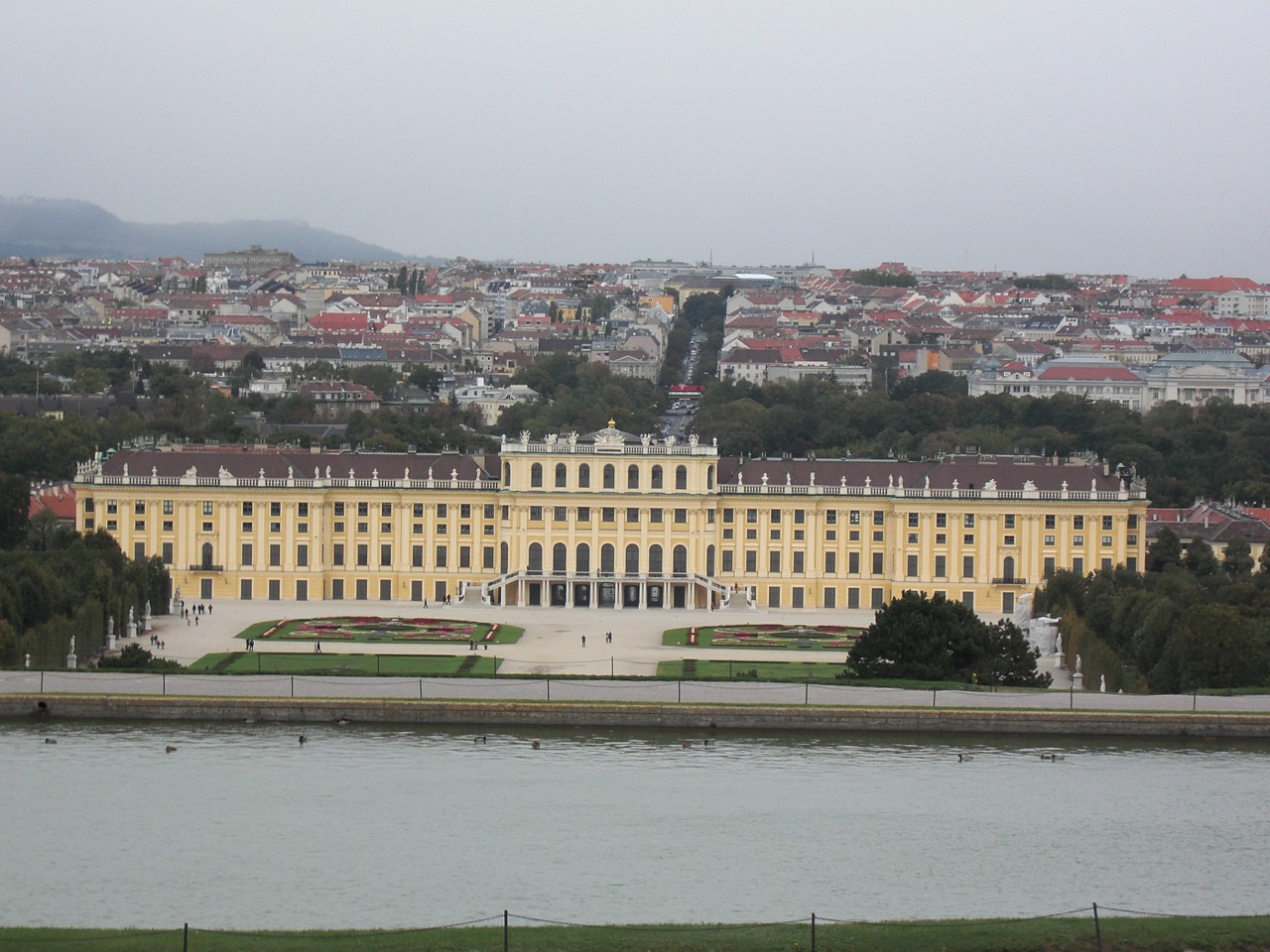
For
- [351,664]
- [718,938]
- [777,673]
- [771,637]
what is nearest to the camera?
[718,938]

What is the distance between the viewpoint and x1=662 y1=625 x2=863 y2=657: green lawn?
217 feet

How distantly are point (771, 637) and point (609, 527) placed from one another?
11.1 meters

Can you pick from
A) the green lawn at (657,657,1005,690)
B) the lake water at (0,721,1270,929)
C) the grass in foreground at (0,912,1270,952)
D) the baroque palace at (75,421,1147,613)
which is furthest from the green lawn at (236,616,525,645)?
the grass in foreground at (0,912,1270,952)

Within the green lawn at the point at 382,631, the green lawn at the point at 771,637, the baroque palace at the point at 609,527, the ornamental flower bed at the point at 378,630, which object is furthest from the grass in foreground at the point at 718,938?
the baroque palace at the point at 609,527

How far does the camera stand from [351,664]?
60.1m

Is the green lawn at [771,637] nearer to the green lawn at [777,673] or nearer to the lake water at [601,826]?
the green lawn at [777,673]

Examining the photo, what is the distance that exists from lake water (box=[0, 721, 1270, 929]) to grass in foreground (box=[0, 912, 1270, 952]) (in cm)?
133

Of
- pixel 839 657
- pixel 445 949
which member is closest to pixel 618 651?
pixel 839 657


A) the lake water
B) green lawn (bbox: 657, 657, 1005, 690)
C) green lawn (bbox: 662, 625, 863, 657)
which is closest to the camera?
the lake water

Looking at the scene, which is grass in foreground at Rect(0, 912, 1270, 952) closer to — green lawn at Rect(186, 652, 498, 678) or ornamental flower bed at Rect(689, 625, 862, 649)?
green lawn at Rect(186, 652, 498, 678)

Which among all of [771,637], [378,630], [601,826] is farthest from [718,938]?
[378,630]

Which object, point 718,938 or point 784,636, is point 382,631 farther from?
point 718,938

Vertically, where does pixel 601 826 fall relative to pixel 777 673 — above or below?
below

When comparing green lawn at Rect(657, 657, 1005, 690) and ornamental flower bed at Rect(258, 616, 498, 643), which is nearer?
green lawn at Rect(657, 657, 1005, 690)
